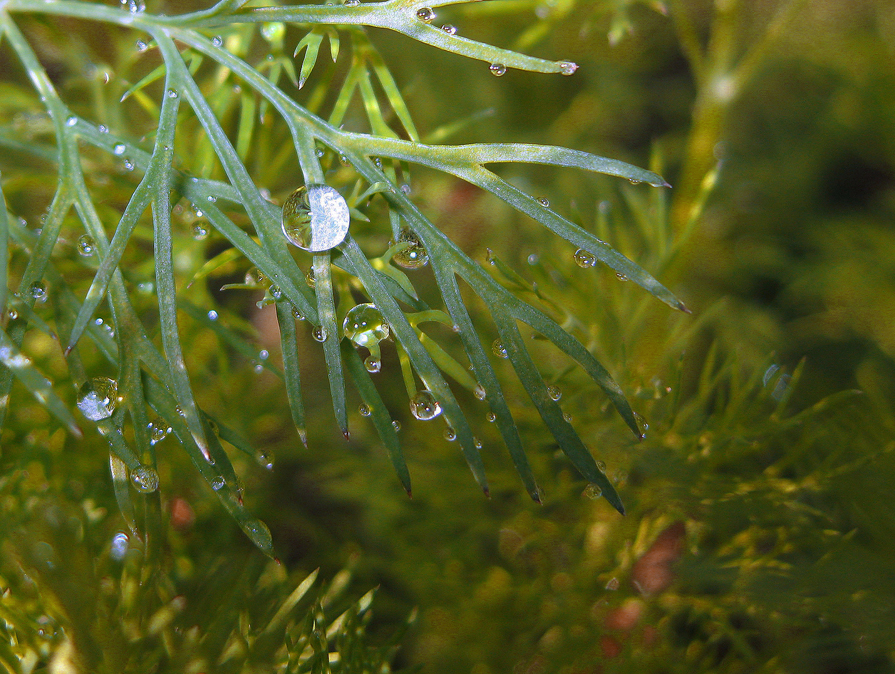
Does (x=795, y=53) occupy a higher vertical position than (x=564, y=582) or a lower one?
higher

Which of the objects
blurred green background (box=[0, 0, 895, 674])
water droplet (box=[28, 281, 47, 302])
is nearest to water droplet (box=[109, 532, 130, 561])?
blurred green background (box=[0, 0, 895, 674])

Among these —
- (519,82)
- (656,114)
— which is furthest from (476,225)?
(656,114)

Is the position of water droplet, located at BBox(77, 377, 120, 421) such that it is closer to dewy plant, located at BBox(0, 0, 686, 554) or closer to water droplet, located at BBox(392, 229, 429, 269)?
dewy plant, located at BBox(0, 0, 686, 554)

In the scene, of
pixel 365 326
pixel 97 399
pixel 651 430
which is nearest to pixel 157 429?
pixel 97 399

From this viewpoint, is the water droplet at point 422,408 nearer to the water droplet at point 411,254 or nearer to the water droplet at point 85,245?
the water droplet at point 411,254

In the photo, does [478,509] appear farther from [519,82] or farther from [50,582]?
[519,82]

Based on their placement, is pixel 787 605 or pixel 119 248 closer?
pixel 119 248

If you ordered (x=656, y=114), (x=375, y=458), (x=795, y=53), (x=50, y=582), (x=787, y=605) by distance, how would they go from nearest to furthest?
(x=50, y=582), (x=787, y=605), (x=375, y=458), (x=795, y=53), (x=656, y=114)
